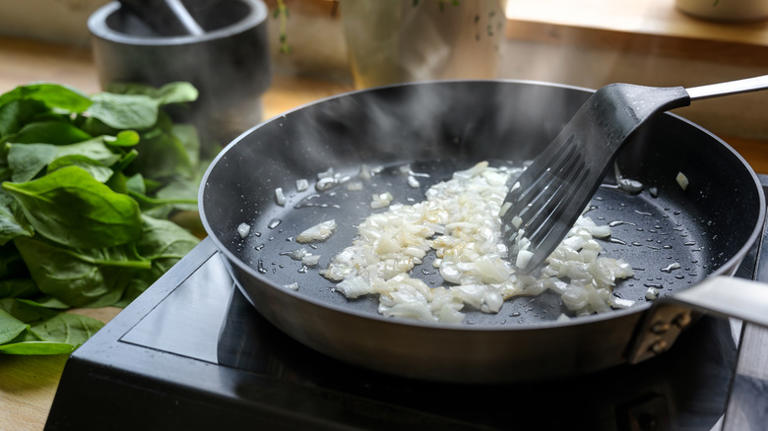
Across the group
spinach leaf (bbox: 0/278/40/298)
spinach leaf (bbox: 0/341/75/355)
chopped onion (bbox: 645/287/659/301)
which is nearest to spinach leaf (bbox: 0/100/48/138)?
spinach leaf (bbox: 0/278/40/298)

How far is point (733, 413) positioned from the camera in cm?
51

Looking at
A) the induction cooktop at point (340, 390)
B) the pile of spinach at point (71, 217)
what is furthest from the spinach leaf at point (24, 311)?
the induction cooktop at point (340, 390)

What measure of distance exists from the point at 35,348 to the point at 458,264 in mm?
450

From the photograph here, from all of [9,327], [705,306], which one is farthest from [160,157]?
[705,306]

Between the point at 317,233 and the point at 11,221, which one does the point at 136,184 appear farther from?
the point at 317,233

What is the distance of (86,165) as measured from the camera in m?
0.89

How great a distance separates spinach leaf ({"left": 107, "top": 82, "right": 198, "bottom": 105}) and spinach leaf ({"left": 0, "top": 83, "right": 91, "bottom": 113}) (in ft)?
0.35

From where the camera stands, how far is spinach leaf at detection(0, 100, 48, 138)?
3.11 feet

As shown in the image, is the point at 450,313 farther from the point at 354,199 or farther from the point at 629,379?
the point at 354,199

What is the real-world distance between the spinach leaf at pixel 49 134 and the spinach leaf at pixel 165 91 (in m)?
0.13

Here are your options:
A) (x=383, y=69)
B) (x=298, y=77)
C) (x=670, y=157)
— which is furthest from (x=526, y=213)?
(x=298, y=77)

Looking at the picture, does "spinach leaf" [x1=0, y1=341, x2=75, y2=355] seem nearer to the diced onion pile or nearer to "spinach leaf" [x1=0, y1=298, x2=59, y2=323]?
"spinach leaf" [x1=0, y1=298, x2=59, y2=323]

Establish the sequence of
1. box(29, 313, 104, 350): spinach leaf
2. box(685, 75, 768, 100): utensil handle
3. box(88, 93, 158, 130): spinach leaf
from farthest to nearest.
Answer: box(88, 93, 158, 130): spinach leaf → box(29, 313, 104, 350): spinach leaf → box(685, 75, 768, 100): utensil handle

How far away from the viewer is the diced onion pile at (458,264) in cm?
67
